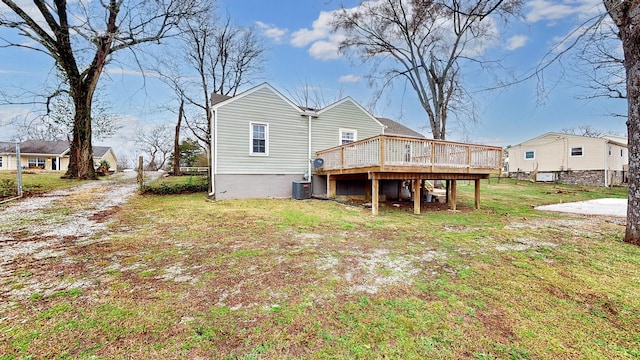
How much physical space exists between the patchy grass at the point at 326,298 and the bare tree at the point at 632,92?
584 millimetres

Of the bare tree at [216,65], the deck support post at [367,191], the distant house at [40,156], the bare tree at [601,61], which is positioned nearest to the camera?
the bare tree at [601,61]

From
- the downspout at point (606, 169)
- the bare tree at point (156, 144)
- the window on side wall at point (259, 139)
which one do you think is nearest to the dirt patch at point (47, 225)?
the window on side wall at point (259, 139)

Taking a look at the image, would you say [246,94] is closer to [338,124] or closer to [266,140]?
[266,140]

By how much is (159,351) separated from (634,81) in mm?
8659

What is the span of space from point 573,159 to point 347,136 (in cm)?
2088

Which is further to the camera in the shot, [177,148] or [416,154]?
Answer: [177,148]

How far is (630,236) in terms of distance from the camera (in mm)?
5465

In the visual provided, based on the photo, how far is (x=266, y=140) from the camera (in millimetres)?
11367

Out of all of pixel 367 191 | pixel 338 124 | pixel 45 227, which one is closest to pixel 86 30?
pixel 45 227

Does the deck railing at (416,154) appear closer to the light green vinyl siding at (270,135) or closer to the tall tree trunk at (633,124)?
the light green vinyl siding at (270,135)

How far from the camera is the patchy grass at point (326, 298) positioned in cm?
222

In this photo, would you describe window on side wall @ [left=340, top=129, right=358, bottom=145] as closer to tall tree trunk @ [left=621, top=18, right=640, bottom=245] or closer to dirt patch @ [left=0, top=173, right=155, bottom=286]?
tall tree trunk @ [left=621, top=18, right=640, bottom=245]

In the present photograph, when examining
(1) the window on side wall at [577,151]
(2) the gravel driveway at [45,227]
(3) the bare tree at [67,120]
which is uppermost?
(3) the bare tree at [67,120]

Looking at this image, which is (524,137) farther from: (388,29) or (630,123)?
(630,123)
